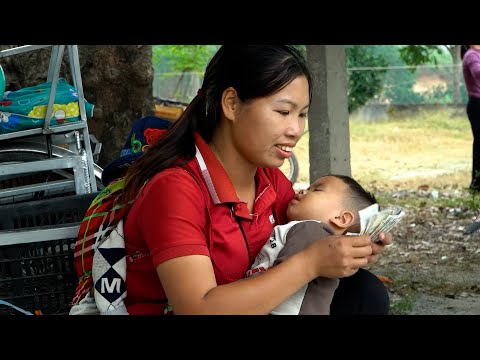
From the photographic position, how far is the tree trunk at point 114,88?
22.0ft

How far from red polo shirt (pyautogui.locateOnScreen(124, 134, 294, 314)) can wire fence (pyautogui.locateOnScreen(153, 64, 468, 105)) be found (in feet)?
39.2

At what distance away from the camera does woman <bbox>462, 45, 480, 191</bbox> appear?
823cm

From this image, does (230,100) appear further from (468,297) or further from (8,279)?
(468,297)

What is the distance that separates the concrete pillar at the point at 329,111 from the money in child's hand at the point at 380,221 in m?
3.82

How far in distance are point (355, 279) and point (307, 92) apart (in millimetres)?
597

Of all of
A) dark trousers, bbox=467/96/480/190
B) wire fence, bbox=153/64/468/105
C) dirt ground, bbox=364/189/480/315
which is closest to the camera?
dirt ground, bbox=364/189/480/315

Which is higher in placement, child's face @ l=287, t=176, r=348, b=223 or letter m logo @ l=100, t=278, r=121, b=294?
child's face @ l=287, t=176, r=348, b=223

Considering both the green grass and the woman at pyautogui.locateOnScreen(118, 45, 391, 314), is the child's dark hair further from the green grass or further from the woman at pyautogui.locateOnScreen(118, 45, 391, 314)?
the green grass

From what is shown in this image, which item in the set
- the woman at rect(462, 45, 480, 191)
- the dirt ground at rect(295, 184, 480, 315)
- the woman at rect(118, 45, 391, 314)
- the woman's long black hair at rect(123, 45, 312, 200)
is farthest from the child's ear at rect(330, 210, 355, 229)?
the woman at rect(462, 45, 480, 191)

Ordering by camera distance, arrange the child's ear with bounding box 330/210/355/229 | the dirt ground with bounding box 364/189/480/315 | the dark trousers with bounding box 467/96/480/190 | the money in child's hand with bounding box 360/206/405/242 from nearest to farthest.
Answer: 1. the money in child's hand with bounding box 360/206/405/242
2. the child's ear with bounding box 330/210/355/229
3. the dirt ground with bounding box 364/189/480/315
4. the dark trousers with bounding box 467/96/480/190

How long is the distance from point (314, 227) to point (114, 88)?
15.2 ft

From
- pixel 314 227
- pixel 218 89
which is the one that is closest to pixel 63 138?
pixel 218 89

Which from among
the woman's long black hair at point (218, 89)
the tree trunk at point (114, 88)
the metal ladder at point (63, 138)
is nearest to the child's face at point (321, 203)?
the woman's long black hair at point (218, 89)
